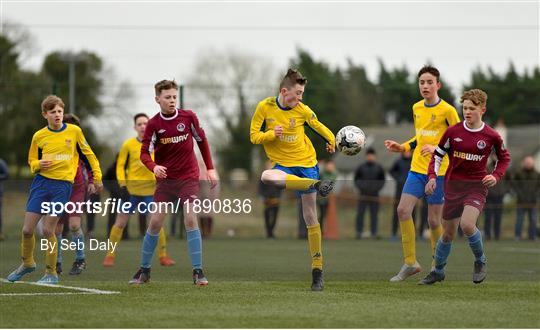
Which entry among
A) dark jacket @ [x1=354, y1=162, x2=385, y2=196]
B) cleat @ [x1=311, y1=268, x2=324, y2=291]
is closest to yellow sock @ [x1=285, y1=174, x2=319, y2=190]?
cleat @ [x1=311, y1=268, x2=324, y2=291]

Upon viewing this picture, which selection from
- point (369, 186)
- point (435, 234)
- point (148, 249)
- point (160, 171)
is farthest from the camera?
point (369, 186)

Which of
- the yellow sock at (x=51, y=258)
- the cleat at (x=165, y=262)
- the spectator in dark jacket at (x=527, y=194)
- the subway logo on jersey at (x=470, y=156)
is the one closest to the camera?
the subway logo on jersey at (x=470, y=156)

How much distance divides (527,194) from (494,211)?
1195 millimetres

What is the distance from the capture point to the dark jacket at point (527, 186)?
84.4 feet

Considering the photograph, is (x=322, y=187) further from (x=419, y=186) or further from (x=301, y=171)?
(x=419, y=186)

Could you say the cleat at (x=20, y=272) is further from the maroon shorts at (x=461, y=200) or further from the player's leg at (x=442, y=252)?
the maroon shorts at (x=461, y=200)

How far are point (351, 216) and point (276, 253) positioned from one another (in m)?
11.2

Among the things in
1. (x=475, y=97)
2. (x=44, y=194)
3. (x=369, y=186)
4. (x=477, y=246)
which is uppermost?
(x=475, y=97)

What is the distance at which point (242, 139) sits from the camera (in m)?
48.0

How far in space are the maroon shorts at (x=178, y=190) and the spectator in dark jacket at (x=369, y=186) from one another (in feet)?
44.5

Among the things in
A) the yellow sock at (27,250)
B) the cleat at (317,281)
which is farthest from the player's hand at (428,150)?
the yellow sock at (27,250)

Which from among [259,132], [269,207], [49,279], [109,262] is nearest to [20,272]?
[49,279]

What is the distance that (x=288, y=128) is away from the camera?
1154cm

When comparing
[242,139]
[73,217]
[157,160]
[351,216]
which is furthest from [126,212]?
[242,139]
